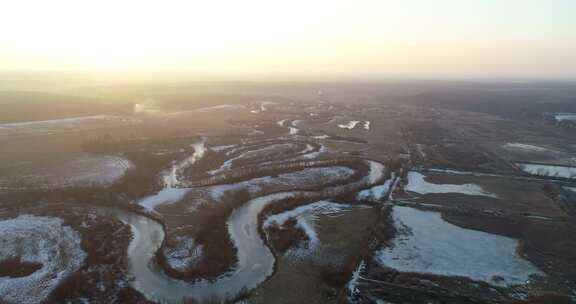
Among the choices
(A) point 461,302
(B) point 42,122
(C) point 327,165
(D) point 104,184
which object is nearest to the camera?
(A) point 461,302

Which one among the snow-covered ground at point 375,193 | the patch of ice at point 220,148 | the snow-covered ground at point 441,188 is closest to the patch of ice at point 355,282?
the snow-covered ground at point 375,193

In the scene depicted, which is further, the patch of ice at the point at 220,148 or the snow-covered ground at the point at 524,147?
the snow-covered ground at the point at 524,147

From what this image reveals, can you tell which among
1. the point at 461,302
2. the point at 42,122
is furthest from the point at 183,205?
the point at 42,122

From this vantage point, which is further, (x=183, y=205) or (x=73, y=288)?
(x=183, y=205)

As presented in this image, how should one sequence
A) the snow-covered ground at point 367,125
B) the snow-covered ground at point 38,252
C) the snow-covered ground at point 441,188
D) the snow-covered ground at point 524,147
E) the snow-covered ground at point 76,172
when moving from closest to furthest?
the snow-covered ground at point 38,252, the snow-covered ground at point 76,172, the snow-covered ground at point 441,188, the snow-covered ground at point 524,147, the snow-covered ground at point 367,125

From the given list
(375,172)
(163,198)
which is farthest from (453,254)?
(163,198)

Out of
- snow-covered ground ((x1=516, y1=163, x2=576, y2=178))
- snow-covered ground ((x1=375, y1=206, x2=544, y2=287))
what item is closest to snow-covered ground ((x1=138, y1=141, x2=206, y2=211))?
snow-covered ground ((x1=375, y1=206, x2=544, y2=287))

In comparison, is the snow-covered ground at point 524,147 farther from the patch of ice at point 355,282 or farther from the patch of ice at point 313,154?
the patch of ice at point 355,282

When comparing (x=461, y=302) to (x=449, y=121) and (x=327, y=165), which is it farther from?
(x=449, y=121)
